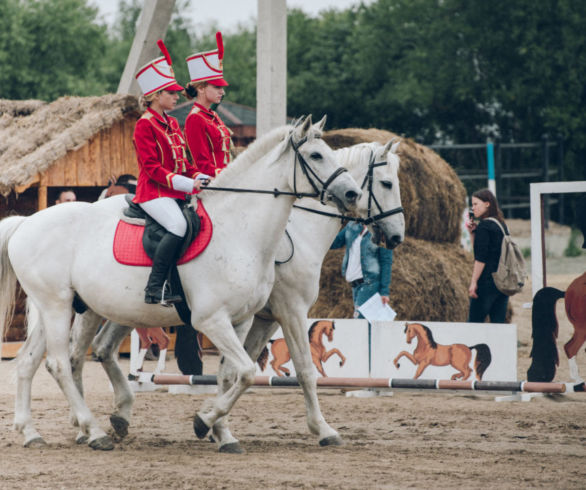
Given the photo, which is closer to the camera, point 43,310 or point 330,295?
point 43,310

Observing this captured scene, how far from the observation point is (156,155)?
6.97 m

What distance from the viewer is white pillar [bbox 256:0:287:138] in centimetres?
966

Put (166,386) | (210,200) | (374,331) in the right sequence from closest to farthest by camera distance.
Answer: (210,200)
(374,331)
(166,386)

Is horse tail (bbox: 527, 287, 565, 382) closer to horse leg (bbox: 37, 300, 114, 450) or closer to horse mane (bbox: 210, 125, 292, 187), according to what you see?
horse mane (bbox: 210, 125, 292, 187)

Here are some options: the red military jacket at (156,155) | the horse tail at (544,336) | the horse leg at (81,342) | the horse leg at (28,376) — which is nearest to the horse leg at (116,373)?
the horse leg at (81,342)

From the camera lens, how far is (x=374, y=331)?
941cm

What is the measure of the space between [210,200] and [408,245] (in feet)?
17.8

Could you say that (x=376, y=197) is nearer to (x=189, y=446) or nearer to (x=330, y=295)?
(x=189, y=446)

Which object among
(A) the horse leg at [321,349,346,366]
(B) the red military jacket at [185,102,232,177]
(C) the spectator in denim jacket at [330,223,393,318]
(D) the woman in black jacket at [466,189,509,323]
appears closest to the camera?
(B) the red military jacket at [185,102,232,177]

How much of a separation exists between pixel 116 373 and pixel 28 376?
695mm

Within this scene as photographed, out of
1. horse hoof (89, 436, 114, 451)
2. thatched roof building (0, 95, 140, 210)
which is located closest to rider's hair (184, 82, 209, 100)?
horse hoof (89, 436, 114, 451)

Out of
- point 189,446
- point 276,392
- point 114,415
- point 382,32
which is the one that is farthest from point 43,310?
point 382,32

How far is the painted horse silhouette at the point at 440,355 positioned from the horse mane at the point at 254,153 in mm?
3061

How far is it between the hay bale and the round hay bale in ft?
1.05
